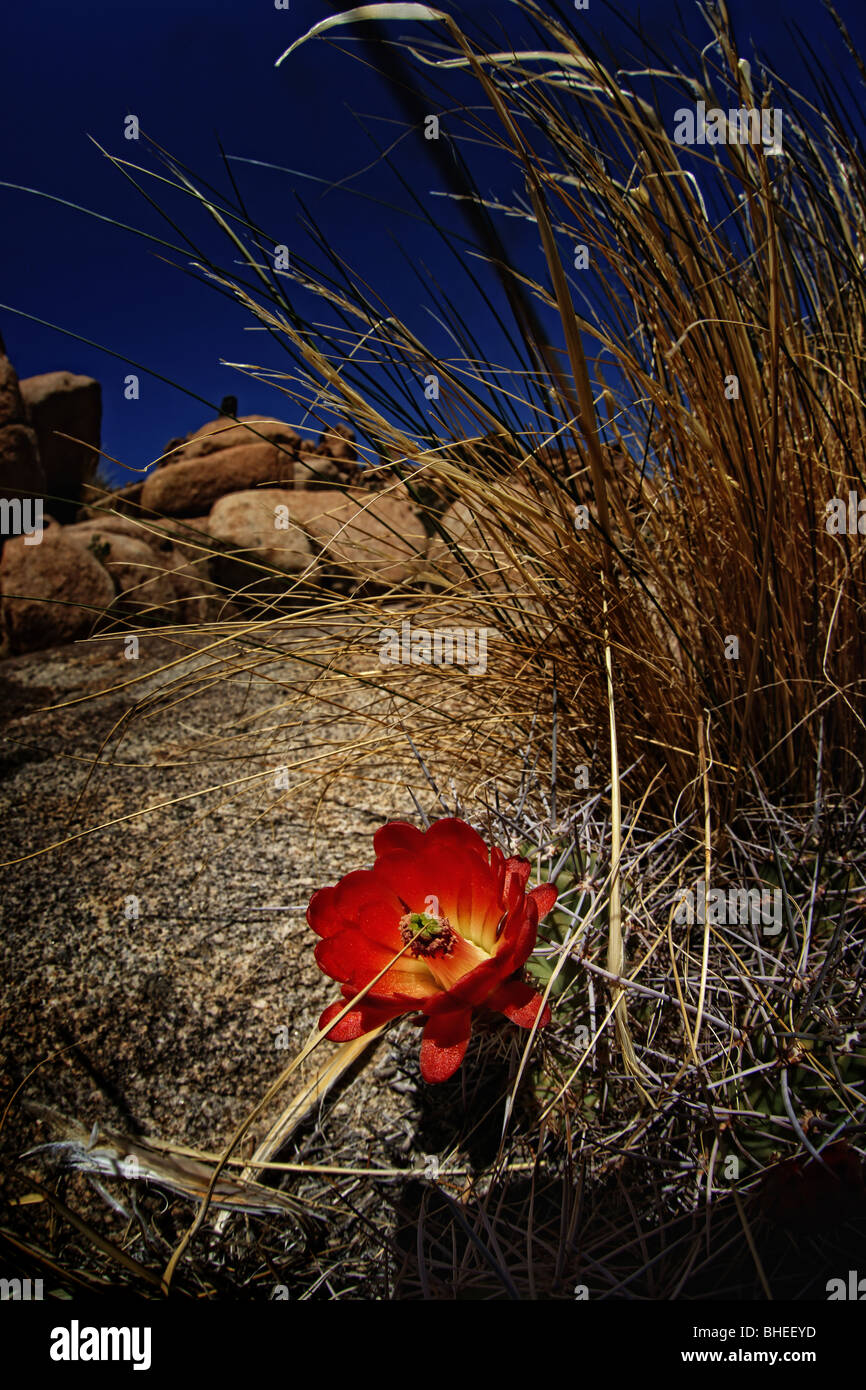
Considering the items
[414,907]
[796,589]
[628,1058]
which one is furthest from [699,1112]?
[796,589]

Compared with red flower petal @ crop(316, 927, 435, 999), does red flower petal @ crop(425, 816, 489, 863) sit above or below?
above

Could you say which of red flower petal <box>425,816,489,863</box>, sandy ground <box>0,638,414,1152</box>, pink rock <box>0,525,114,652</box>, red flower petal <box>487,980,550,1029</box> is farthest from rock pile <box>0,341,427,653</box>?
red flower petal <box>487,980,550,1029</box>

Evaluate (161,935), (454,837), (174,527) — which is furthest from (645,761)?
(174,527)

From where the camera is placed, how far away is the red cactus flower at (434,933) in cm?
50

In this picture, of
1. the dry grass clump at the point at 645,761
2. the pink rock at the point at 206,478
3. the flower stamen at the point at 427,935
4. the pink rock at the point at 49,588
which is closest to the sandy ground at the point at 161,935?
the dry grass clump at the point at 645,761

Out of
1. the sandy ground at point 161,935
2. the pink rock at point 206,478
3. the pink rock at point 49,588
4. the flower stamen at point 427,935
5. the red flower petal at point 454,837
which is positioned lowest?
the sandy ground at point 161,935

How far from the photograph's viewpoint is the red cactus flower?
19.7 inches

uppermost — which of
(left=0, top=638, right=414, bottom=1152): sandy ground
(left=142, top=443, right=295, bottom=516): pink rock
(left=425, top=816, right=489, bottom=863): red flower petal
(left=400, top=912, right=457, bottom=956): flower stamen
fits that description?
(left=142, top=443, right=295, bottom=516): pink rock

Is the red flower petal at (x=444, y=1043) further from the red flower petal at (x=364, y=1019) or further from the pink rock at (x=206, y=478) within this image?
the pink rock at (x=206, y=478)

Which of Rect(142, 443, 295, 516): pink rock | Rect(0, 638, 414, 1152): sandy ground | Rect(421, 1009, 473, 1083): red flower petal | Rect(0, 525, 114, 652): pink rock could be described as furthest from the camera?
Rect(142, 443, 295, 516): pink rock

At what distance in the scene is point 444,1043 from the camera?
495 mm

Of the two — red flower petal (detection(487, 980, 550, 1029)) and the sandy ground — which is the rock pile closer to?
the sandy ground

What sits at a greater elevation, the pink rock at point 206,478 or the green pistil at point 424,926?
the pink rock at point 206,478

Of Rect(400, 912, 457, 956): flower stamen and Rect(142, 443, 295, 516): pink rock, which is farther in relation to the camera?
Rect(142, 443, 295, 516): pink rock
